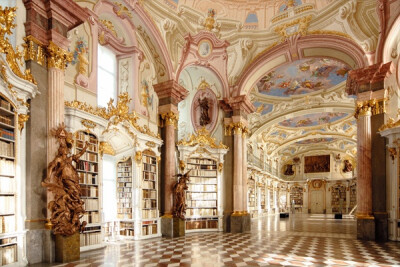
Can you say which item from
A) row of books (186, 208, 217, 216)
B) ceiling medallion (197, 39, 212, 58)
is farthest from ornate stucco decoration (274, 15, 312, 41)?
row of books (186, 208, 217, 216)

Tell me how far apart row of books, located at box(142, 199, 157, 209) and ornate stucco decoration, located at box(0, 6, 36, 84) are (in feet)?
21.2

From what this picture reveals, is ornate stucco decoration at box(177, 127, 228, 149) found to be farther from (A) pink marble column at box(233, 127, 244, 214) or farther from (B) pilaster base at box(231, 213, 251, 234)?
(B) pilaster base at box(231, 213, 251, 234)

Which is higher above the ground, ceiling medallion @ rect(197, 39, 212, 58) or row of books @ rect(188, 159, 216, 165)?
ceiling medallion @ rect(197, 39, 212, 58)

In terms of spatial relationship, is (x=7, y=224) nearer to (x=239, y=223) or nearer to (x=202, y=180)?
(x=202, y=180)

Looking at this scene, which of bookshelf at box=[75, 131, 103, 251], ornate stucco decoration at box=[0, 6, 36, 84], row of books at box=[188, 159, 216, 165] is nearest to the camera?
ornate stucco decoration at box=[0, 6, 36, 84]

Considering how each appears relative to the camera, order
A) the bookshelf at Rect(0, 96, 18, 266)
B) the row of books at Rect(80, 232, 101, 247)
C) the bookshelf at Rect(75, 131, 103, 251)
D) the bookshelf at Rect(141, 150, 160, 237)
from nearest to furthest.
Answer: the bookshelf at Rect(0, 96, 18, 266), the row of books at Rect(80, 232, 101, 247), the bookshelf at Rect(75, 131, 103, 251), the bookshelf at Rect(141, 150, 160, 237)

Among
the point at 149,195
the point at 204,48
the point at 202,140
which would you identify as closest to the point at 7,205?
the point at 149,195

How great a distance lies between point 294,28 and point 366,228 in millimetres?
8729

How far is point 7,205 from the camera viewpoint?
22.5ft

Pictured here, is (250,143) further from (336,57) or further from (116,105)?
(116,105)

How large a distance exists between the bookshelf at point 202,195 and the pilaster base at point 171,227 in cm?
147

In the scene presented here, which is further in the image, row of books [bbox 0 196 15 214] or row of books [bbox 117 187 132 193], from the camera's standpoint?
row of books [bbox 117 187 132 193]

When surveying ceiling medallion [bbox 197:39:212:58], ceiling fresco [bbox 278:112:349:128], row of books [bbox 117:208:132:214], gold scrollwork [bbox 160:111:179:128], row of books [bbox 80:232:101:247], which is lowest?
row of books [bbox 80:232:101:247]

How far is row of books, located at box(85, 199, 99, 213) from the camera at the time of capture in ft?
30.7
